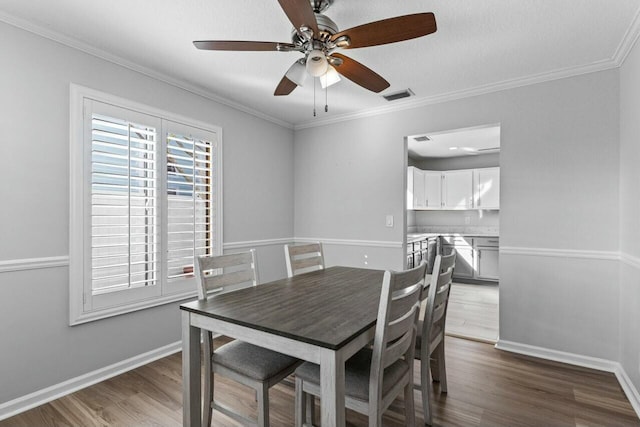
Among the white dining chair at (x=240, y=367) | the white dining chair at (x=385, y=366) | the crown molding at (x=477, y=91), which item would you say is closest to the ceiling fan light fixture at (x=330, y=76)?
the white dining chair at (x=385, y=366)

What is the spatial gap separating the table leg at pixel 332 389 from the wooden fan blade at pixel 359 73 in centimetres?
154

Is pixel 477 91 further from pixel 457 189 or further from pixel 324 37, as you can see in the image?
pixel 457 189

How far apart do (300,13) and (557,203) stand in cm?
265

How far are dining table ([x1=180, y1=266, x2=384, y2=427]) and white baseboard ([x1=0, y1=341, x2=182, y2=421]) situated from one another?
1.21 m

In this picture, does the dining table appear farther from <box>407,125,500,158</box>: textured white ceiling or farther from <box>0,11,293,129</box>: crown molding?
<box>407,125,500,158</box>: textured white ceiling

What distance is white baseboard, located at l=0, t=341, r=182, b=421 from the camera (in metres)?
2.01

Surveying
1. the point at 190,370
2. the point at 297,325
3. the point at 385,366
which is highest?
the point at 297,325

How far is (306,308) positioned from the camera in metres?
1.66

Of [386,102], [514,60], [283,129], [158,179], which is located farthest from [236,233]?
[514,60]

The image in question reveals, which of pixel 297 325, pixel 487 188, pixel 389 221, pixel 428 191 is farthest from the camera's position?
pixel 428 191

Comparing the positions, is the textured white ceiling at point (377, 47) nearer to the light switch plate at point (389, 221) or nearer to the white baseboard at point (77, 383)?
the light switch plate at point (389, 221)

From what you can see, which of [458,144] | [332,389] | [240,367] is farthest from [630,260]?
[458,144]

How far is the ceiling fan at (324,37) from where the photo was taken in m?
1.46

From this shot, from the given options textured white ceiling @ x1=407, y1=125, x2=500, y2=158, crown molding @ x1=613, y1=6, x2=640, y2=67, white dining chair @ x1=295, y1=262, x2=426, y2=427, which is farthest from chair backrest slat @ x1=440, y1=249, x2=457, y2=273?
textured white ceiling @ x1=407, y1=125, x2=500, y2=158
